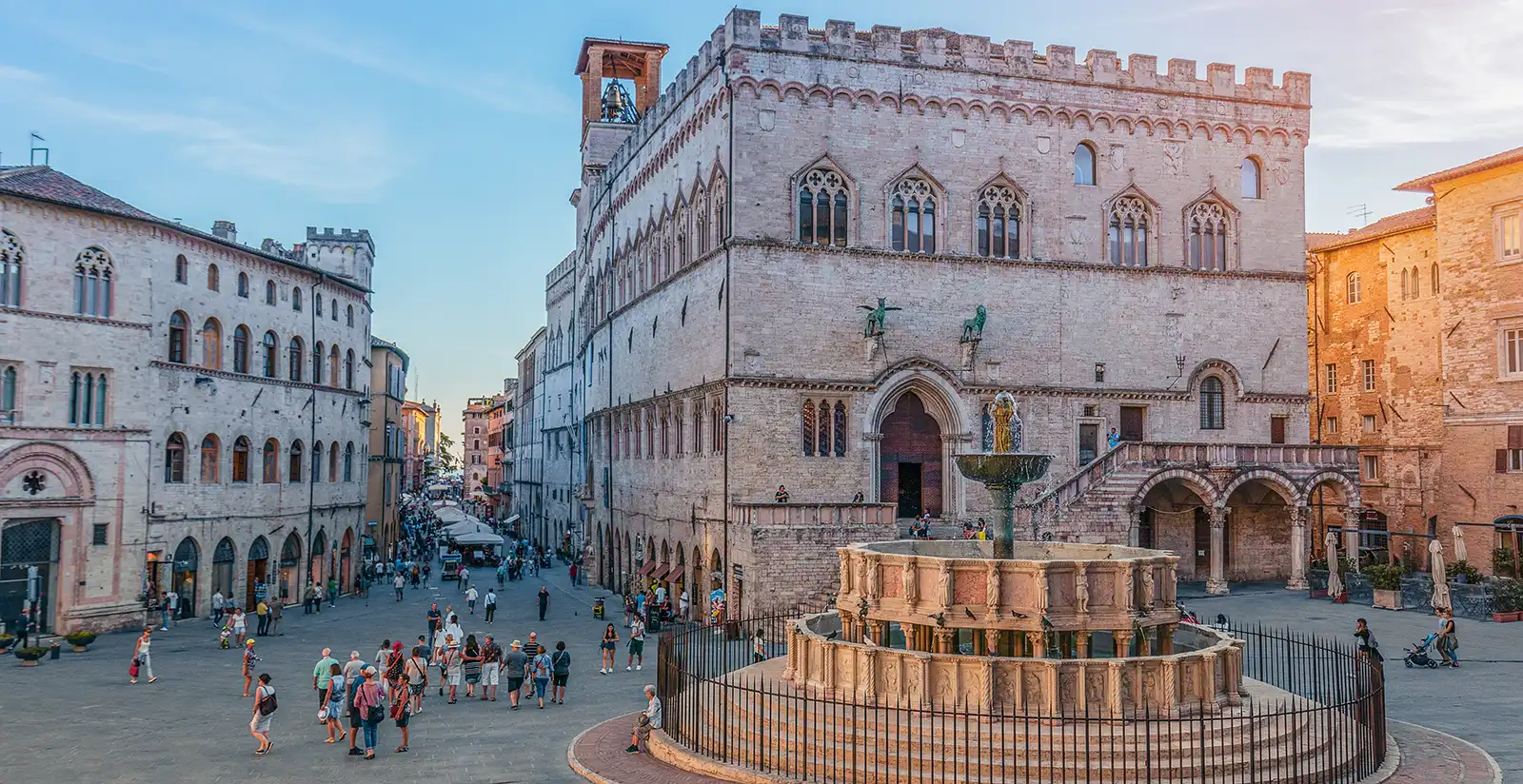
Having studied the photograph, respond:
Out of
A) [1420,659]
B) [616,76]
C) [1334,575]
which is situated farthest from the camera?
[616,76]

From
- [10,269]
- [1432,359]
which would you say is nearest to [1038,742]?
[10,269]

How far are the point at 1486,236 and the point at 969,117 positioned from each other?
19.5m

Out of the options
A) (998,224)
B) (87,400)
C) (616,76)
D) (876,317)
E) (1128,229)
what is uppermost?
(616,76)

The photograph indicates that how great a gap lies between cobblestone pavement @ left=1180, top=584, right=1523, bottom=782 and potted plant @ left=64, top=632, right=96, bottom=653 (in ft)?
96.8

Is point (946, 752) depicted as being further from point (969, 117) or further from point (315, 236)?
point (315, 236)

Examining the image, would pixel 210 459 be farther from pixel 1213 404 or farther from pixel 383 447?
pixel 1213 404

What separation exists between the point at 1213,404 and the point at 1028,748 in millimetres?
28176

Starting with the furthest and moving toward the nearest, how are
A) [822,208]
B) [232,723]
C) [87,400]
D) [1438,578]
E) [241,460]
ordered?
[241,460] → [822,208] → [87,400] → [1438,578] → [232,723]

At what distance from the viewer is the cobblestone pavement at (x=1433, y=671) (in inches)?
764

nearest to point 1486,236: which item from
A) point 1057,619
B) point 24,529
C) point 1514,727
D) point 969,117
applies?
point 969,117

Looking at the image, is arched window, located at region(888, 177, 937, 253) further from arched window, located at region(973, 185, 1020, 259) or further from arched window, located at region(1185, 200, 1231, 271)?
arched window, located at region(1185, 200, 1231, 271)

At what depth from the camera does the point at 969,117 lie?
37531 mm

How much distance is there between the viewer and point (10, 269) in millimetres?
33156

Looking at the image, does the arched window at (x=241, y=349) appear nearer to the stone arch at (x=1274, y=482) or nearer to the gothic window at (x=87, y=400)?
the gothic window at (x=87, y=400)
